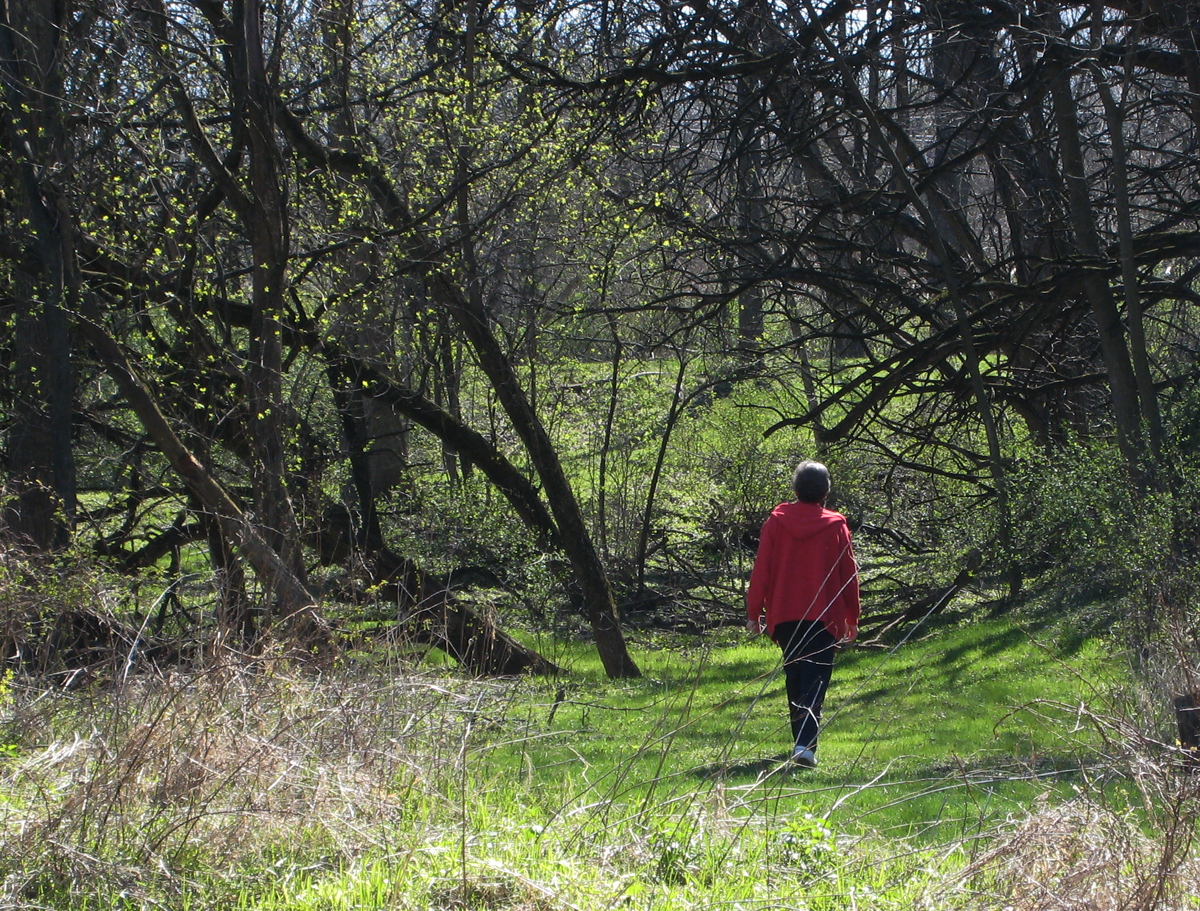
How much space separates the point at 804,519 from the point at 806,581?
0.39m

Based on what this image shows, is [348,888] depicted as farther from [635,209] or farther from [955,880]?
[635,209]

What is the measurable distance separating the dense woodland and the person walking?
1482mm

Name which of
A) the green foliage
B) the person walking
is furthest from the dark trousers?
the green foliage

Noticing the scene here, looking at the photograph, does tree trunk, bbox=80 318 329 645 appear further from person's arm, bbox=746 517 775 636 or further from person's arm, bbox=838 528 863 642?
person's arm, bbox=838 528 863 642

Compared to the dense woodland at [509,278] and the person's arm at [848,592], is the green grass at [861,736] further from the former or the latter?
the dense woodland at [509,278]

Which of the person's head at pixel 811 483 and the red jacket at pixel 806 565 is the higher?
the person's head at pixel 811 483

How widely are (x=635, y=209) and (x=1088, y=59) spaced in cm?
506

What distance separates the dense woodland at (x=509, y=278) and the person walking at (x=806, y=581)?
148 cm

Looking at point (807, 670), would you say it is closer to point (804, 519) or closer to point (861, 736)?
point (804, 519)

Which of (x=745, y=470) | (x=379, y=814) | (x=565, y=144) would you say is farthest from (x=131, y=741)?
(x=745, y=470)

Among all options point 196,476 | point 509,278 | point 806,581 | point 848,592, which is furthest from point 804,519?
point 509,278

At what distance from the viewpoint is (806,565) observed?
7.11 m

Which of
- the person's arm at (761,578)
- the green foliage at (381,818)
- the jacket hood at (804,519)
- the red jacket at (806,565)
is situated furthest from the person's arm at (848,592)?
the green foliage at (381,818)

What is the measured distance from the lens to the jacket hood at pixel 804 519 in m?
7.10
